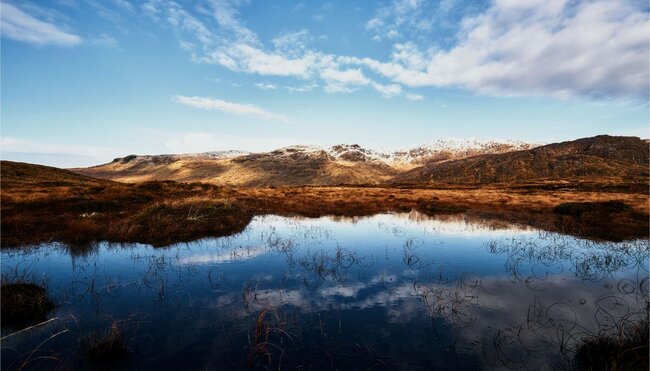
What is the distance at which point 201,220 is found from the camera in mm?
28297

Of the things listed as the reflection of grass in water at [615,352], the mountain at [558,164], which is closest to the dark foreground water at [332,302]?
the reflection of grass in water at [615,352]

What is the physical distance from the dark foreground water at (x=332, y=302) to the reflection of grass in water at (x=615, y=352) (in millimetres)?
389

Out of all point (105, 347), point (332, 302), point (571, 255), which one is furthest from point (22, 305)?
point (571, 255)

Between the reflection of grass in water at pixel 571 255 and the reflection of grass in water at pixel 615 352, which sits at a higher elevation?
the reflection of grass in water at pixel 615 352

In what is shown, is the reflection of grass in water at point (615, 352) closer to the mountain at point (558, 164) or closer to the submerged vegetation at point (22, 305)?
the submerged vegetation at point (22, 305)

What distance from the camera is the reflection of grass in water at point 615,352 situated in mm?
7689

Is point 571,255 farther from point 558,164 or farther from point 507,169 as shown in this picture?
point 558,164

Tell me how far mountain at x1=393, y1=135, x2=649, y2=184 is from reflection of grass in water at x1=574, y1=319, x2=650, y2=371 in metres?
128

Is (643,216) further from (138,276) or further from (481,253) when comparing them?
(138,276)

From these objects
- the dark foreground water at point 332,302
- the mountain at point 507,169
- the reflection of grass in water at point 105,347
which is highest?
the mountain at point 507,169

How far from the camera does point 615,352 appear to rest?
8.45 m

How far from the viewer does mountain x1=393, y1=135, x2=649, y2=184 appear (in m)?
125

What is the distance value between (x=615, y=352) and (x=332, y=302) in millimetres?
7862

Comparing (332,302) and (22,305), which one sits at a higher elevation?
(22,305)
